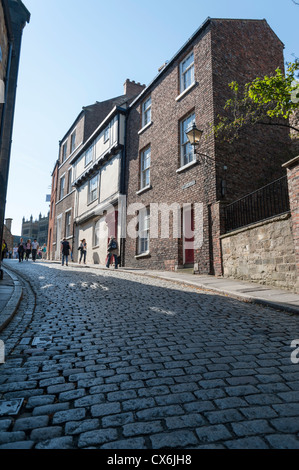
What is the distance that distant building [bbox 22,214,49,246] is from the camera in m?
77.3

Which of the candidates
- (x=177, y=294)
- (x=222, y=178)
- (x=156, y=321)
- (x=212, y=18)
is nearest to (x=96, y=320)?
(x=156, y=321)

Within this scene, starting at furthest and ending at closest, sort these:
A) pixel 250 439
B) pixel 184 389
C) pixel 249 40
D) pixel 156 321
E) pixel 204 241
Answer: pixel 249 40 < pixel 204 241 < pixel 156 321 < pixel 184 389 < pixel 250 439

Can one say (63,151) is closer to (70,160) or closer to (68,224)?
(70,160)

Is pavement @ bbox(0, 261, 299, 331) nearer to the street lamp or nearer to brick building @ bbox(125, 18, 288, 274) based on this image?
brick building @ bbox(125, 18, 288, 274)

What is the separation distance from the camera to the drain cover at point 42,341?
3561mm

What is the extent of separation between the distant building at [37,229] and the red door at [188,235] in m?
69.8

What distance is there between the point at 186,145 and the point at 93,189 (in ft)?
31.7

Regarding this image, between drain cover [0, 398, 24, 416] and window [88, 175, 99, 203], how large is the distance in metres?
18.6

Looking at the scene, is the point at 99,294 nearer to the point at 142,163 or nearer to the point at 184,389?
the point at 184,389

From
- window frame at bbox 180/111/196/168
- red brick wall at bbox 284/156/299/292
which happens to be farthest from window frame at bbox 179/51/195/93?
red brick wall at bbox 284/156/299/292

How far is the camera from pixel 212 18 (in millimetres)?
12109

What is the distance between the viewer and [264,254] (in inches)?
316

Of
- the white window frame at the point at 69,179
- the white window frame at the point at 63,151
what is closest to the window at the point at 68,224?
the white window frame at the point at 69,179

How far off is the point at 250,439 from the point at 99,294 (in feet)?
18.5
